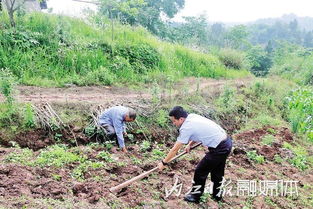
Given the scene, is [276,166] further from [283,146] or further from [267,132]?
[267,132]

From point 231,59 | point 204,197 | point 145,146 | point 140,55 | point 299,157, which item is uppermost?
point 140,55

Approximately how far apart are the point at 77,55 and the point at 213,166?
22.0 feet

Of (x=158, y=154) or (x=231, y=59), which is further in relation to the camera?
Result: (x=231, y=59)

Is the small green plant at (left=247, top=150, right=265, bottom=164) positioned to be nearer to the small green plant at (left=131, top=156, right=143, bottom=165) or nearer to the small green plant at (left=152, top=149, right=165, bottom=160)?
the small green plant at (left=152, top=149, right=165, bottom=160)

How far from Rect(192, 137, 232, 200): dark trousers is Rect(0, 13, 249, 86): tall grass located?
5127mm

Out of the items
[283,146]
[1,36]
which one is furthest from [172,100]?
[1,36]

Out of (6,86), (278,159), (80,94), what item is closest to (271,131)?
(278,159)

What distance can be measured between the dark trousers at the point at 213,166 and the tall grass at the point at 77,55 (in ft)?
16.8

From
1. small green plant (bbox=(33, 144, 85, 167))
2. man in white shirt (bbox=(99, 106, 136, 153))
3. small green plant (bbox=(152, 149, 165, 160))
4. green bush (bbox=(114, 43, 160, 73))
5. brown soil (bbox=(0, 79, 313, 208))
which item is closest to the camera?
brown soil (bbox=(0, 79, 313, 208))

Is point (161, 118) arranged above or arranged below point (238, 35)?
below

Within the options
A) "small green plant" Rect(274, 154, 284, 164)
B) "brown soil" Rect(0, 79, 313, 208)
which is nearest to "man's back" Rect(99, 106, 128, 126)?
"brown soil" Rect(0, 79, 313, 208)

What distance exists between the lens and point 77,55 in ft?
31.4

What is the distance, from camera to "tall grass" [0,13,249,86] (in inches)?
340

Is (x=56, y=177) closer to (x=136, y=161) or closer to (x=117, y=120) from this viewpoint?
(x=136, y=161)
